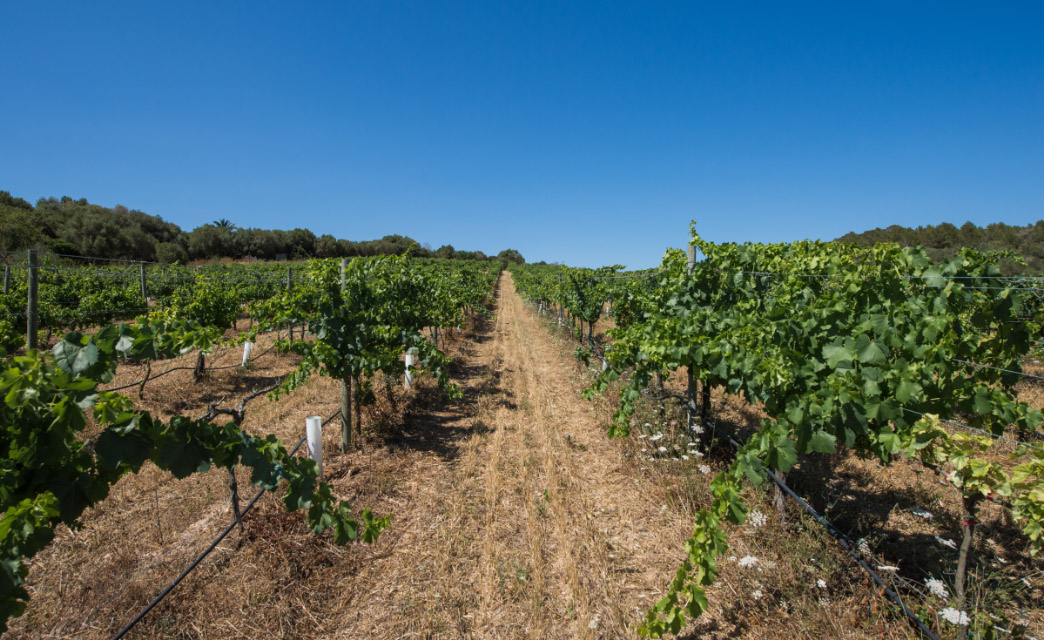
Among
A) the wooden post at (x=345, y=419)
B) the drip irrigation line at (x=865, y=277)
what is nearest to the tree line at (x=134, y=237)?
the wooden post at (x=345, y=419)

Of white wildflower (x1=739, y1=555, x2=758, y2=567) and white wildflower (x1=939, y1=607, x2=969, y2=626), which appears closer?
white wildflower (x1=939, y1=607, x2=969, y2=626)

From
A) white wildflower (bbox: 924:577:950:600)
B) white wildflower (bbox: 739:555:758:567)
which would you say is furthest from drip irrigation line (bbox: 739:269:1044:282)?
white wildflower (bbox: 739:555:758:567)

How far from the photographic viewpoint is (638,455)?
197 inches

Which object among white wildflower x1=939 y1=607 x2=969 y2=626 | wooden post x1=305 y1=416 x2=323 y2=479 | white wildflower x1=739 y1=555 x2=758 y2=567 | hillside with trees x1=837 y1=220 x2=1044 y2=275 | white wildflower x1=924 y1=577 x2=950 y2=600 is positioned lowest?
white wildflower x1=739 y1=555 x2=758 y2=567

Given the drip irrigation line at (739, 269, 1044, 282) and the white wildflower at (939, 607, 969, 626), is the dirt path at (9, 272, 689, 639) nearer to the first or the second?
the white wildflower at (939, 607, 969, 626)

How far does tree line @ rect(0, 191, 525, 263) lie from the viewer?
29538 mm

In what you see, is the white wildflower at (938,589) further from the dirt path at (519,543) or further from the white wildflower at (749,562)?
the dirt path at (519,543)

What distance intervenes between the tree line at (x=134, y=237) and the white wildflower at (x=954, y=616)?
24187 millimetres

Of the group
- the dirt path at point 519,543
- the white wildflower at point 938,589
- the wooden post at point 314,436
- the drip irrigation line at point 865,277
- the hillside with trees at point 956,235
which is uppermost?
the hillside with trees at point 956,235

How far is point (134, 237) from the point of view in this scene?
3734 cm

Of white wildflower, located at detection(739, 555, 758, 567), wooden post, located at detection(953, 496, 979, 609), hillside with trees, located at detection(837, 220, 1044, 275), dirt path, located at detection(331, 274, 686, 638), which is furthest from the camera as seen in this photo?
hillside with trees, located at detection(837, 220, 1044, 275)

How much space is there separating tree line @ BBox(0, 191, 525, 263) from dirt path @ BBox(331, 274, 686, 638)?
20850 millimetres

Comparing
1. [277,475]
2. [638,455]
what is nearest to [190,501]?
[277,475]

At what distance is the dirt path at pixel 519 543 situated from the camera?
286 centimetres
